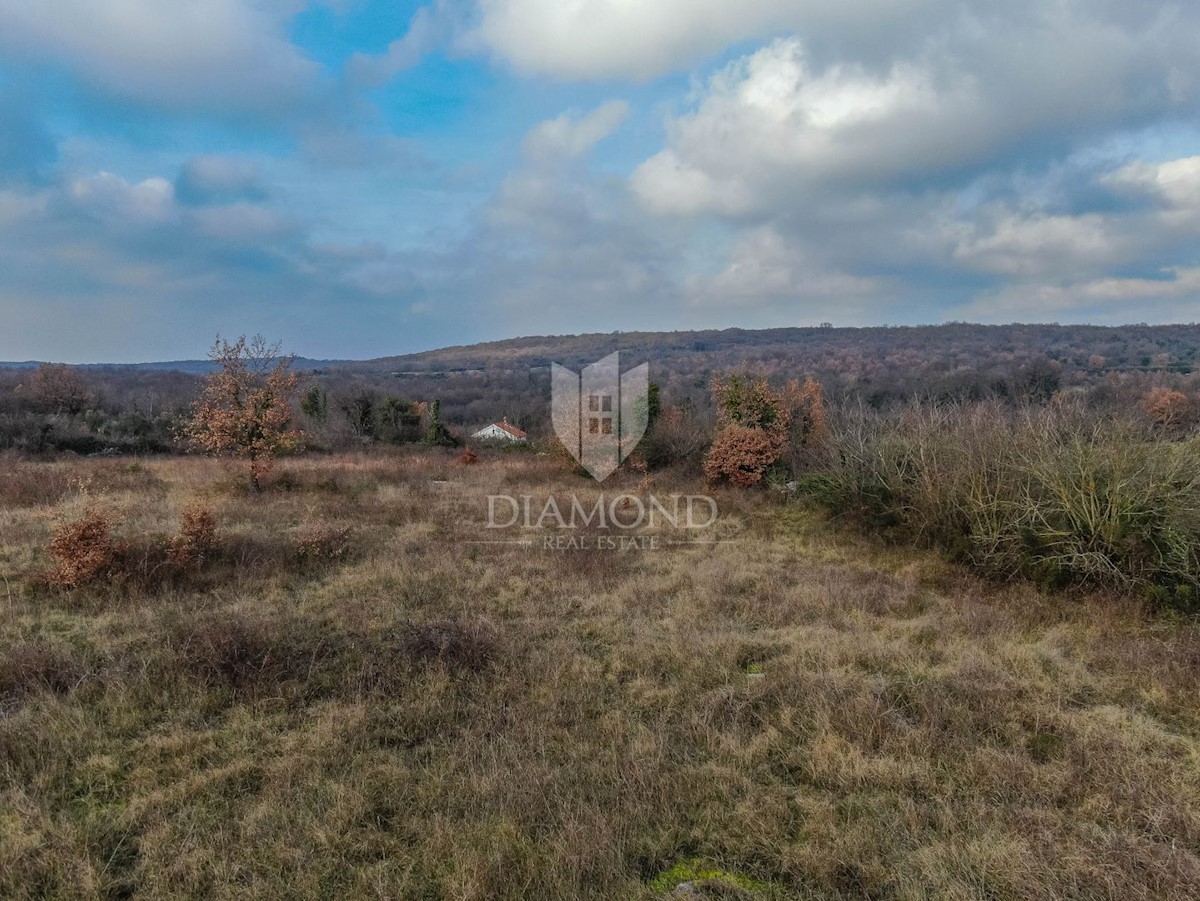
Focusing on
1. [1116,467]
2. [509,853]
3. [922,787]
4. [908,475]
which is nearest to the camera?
[509,853]

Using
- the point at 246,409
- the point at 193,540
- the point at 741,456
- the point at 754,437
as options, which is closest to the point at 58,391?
the point at 246,409

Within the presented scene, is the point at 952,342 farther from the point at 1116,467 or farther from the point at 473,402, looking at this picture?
the point at 1116,467

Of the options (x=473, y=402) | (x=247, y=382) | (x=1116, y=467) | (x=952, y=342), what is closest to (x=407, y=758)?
(x=1116, y=467)

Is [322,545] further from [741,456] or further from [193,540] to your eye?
[741,456]

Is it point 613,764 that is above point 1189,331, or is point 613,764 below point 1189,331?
below

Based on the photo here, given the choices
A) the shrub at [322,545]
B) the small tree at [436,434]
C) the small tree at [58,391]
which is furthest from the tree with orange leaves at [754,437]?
the small tree at [58,391]

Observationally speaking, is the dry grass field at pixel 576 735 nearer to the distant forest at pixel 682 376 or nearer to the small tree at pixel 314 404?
the distant forest at pixel 682 376
